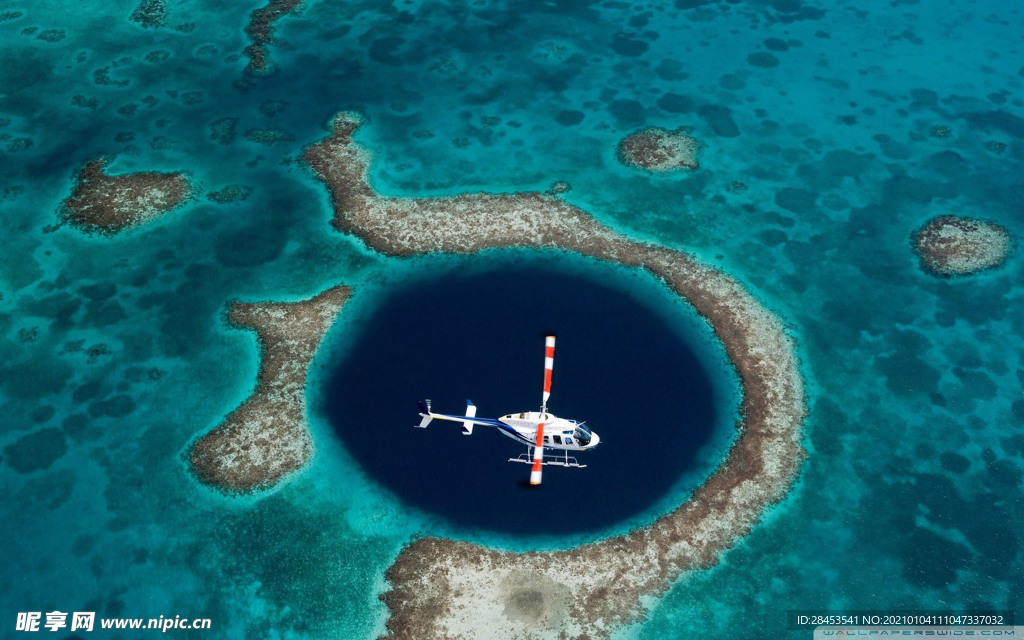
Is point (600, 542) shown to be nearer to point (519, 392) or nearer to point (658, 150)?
point (519, 392)

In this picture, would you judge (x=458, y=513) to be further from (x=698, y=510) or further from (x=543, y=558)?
(x=698, y=510)

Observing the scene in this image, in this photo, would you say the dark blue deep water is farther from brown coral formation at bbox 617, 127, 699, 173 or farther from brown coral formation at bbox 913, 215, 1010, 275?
brown coral formation at bbox 913, 215, 1010, 275

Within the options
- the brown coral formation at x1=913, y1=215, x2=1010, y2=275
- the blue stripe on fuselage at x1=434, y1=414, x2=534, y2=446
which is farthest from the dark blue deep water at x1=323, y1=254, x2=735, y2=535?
the brown coral formation at x1=913, y1=215, x2=1010, y2=275

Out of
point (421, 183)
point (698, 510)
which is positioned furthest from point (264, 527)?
point (421, 183)

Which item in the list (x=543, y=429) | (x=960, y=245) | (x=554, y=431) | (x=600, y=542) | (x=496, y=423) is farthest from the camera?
(x=960, y=245)

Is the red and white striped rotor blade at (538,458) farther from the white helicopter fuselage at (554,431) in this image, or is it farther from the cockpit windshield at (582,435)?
the cockpit windshield at (582,435)

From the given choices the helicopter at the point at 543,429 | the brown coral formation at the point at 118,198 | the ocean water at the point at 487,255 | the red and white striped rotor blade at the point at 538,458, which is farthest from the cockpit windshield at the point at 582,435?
the brown coral formation at the point at 118,198

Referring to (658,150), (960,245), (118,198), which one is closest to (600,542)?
(658,150)
